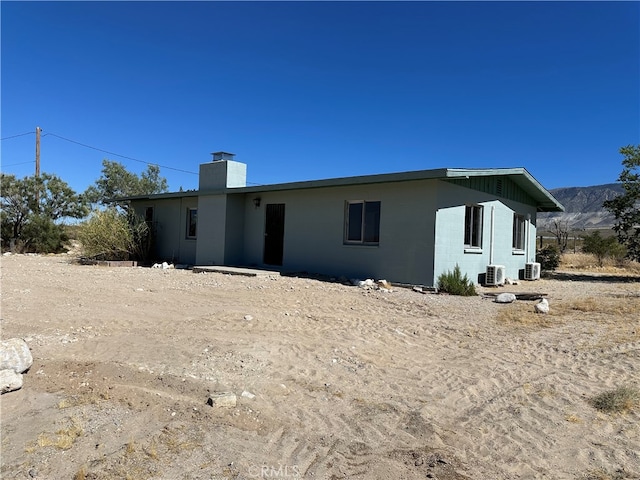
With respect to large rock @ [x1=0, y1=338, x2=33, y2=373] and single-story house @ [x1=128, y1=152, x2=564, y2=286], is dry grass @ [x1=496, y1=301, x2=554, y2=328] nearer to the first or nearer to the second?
single-story house @ [x1=128, y1=152, x2=564, y2=286]

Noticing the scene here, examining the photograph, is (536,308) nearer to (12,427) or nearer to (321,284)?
(321,284)

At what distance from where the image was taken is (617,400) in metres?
4.14

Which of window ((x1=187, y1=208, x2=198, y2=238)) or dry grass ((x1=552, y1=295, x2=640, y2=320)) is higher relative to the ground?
window ((x1=187, y1=208, x2=198, y2=238))

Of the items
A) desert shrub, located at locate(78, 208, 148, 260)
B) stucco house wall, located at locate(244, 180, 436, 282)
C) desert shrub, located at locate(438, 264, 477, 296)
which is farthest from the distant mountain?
desert shrub, located at locate(78, 208, 148, 260)

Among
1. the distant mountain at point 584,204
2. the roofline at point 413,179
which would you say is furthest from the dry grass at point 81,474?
the distant mountain at point 584,204

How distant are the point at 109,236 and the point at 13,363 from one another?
1354 cm

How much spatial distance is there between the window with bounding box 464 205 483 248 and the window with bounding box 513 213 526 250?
3260 mm

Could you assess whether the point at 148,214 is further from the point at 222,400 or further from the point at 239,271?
the point at 222,400

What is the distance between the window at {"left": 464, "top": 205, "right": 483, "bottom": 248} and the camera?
13.2m

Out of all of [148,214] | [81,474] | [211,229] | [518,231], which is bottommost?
[81,474]

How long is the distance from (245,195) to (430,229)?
7.08 meters

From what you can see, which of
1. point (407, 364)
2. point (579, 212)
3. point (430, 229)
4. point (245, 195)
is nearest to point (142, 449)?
point (407, 364)

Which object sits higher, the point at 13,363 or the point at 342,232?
the point at 342,232

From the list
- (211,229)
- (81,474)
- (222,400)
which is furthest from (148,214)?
(81,474)
